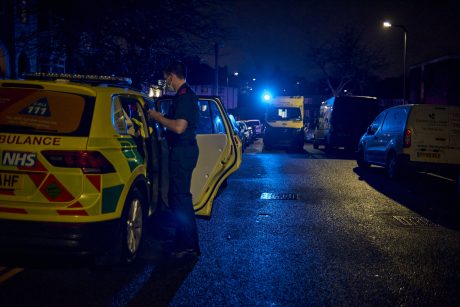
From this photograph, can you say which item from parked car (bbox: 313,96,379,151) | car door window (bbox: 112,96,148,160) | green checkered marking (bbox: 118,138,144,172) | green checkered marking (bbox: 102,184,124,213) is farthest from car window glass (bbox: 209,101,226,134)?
parked car (bbox: 313,96,379,151)

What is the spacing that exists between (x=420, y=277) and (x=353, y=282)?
703mm

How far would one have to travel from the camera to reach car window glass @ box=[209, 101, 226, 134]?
700 cm

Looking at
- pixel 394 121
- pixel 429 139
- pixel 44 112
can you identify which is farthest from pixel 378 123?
pixel 44 112

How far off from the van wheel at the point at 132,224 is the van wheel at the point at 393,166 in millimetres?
8616

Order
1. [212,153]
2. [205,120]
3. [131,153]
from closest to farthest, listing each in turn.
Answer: [131,153], [212,153], [205,120]

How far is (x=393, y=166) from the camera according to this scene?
12820mm

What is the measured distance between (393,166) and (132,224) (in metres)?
9.30

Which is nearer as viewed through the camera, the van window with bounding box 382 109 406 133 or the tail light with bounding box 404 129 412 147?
the tail light with bounding box 404 129 412 147

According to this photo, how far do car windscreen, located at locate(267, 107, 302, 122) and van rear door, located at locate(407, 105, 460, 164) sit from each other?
47.4 feet

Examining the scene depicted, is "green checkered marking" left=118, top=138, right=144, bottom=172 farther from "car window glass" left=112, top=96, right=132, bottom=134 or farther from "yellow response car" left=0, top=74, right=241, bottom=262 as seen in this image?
"car window glass" left=112, top=96, right=132, bottom=134

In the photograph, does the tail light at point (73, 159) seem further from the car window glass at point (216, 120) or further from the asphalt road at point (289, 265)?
the car window glass at point (216, 120)

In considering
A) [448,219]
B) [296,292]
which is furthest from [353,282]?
[448,219]

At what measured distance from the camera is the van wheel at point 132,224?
4.77 m

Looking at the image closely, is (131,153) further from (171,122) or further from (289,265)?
(289,265)
